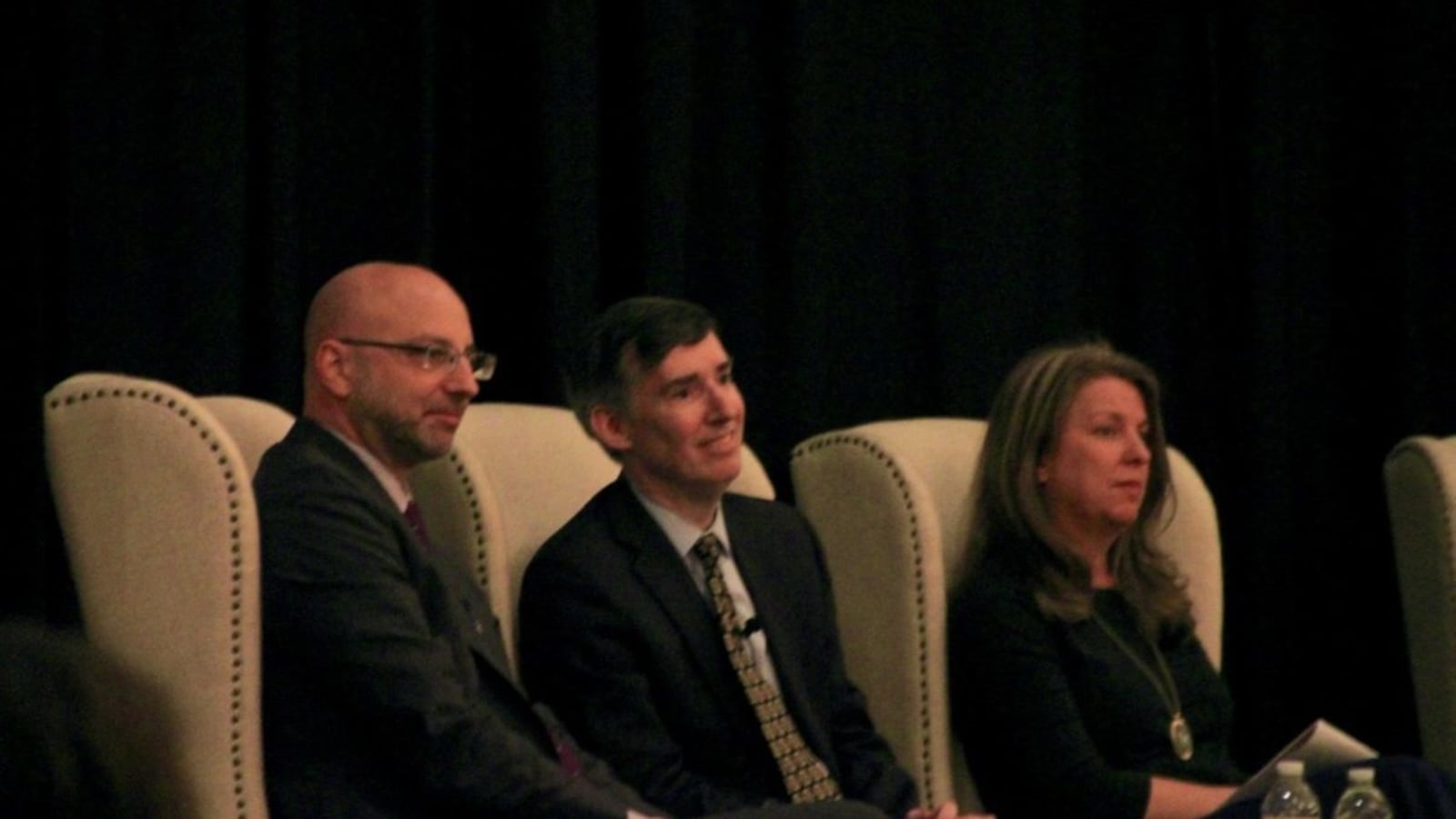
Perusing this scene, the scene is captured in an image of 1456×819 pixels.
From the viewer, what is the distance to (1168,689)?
3.19 meters

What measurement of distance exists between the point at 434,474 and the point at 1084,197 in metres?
1.93

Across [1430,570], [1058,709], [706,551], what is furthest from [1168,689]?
[706,551]

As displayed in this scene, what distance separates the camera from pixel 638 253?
3.56 m

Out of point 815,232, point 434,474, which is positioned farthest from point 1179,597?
point 434,474

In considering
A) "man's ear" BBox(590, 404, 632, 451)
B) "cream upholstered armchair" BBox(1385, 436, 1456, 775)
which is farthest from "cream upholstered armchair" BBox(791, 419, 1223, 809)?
"cream upholstered armchair" BBox(1385, 436, 1456, 775)

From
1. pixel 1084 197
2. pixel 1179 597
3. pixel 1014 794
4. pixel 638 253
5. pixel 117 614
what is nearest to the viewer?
pixel 117 614

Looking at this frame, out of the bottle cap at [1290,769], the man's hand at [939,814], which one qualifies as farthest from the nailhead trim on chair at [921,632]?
the bottle cap at [1290,769]

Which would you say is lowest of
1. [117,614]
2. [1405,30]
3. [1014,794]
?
[1014,794]

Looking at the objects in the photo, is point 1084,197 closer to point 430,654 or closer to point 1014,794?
point 1014,794

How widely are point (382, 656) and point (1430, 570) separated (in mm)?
2096

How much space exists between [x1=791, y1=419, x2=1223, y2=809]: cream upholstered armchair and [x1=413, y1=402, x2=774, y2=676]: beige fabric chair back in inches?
4.4

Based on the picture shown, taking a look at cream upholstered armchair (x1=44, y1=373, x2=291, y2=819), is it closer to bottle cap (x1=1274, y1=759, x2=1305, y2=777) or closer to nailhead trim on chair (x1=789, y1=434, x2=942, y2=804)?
nailhead trim on chair (x1=789, y1=434, x2=942, y2=804)

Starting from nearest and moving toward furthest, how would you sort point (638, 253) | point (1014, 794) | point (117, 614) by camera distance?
point (117, 614) → point (1014, 794) → point (638, 253)

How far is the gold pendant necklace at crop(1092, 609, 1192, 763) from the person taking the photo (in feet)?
10.3
